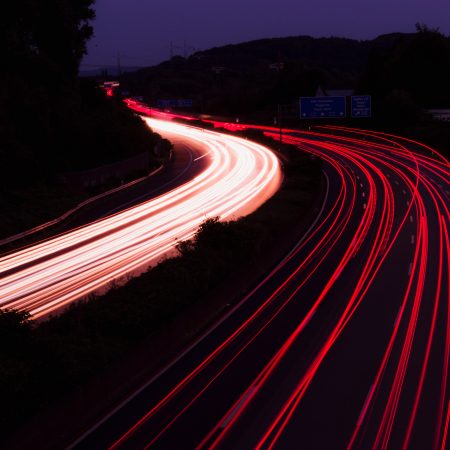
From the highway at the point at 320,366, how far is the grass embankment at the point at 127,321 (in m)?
0.75

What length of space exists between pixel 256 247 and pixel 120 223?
1163cm

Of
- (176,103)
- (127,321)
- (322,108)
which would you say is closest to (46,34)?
(322,108)

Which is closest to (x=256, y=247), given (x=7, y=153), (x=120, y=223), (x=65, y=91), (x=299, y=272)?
(x=299, y=272)

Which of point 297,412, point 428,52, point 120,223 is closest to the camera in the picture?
point 297,412

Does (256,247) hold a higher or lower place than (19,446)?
lower

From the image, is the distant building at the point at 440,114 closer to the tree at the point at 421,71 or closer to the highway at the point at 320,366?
the tree at the point at 421,71

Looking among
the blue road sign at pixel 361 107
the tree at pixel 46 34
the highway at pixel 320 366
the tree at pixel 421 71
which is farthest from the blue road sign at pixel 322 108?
the highway at pixel 320 366

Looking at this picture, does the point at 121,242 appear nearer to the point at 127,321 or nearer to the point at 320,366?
the point at 127,321

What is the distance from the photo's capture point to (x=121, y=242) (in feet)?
99.0

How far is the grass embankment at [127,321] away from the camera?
1262 cm

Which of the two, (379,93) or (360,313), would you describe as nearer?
(360,313)

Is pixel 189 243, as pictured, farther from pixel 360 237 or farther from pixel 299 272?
pixel 360 237

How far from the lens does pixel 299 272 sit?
2502 centimetres

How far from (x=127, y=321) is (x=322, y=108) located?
61161 mm
